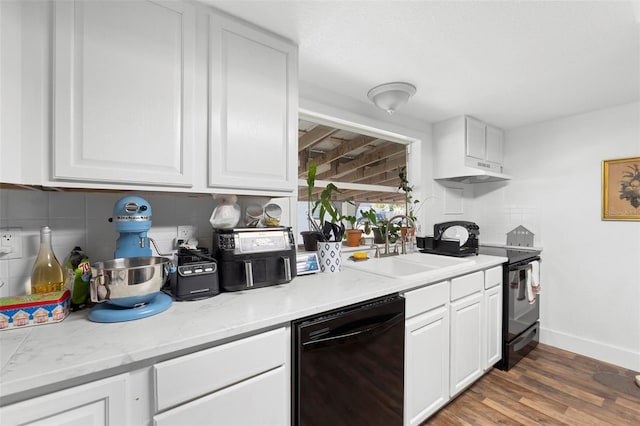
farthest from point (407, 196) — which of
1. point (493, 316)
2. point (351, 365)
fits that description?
point (351, 365)

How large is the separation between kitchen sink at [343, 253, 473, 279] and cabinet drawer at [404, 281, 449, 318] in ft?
0.33

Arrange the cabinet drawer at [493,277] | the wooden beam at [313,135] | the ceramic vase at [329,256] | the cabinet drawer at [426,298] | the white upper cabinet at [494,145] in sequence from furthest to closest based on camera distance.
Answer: the white upper cabinet at [494,145]
the wooden beam at [313,135]
the cabinet drawer at [493,277]
the ceramic vase at [329,256]
the cabinet drawer at [426,298]

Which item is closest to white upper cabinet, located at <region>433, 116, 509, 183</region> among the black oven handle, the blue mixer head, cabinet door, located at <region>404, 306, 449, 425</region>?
the black oven handle

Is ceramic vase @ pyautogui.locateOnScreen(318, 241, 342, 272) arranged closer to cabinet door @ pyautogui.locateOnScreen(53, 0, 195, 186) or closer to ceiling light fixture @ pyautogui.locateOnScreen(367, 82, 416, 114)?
cabinet door @ pyautogui.locateOnScreen(53, 0, 195, 186)

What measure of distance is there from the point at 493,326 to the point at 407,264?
862 mm

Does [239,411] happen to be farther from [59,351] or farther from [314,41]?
[314,41]

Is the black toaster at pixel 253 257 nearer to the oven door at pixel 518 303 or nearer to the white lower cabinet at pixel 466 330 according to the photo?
the white lower cabinet at pixel 466 330

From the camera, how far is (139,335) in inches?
33.5

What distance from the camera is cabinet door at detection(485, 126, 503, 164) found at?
2.83 m

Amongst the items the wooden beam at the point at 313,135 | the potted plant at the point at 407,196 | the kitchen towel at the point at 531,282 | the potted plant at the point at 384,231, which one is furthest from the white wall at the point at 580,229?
the wooden beam at the point at 313,135

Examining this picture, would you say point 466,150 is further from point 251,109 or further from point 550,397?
point 251,109

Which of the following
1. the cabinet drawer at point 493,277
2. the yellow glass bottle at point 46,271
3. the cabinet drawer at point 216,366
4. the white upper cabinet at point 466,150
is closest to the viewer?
the cabinet drawer at point 216,366

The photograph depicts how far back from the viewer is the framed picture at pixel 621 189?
2.29m

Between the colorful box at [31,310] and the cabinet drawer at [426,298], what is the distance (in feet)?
4.74
